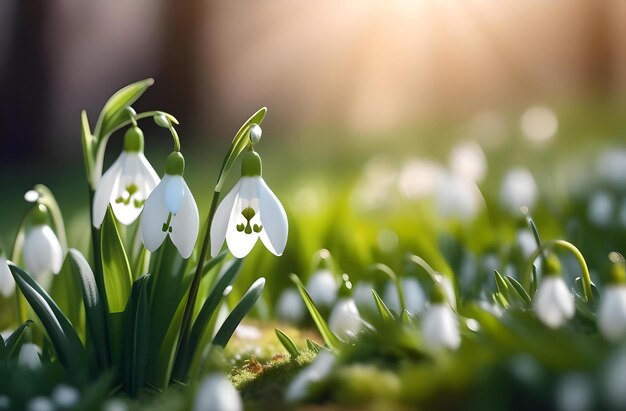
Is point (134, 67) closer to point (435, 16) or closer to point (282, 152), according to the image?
point (282, 152)

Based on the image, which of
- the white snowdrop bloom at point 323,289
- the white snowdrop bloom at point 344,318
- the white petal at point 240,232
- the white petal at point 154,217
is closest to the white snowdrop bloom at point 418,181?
the white snowdrop bloom at point 323,289

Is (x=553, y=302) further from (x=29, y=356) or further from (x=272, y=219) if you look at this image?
(x=29, y=356)

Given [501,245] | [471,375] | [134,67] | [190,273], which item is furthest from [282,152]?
[471,375]

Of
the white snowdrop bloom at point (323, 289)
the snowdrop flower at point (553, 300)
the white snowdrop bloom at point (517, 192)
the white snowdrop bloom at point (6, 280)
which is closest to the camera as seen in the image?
the snowdrop flower at point (553, 300)

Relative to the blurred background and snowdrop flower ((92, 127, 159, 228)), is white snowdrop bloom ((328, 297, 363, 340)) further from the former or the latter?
the blurred background

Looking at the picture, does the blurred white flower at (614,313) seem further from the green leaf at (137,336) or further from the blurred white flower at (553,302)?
the green leaf at (137,336)

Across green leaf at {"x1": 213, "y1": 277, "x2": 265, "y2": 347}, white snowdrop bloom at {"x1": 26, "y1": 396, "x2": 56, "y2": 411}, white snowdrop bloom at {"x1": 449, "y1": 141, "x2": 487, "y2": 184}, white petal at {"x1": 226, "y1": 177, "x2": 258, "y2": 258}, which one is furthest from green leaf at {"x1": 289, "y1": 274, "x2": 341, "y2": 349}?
white snowdrop bloom at {"x1": 449, "y1": 141, "x2": 487, "y2": 184}
